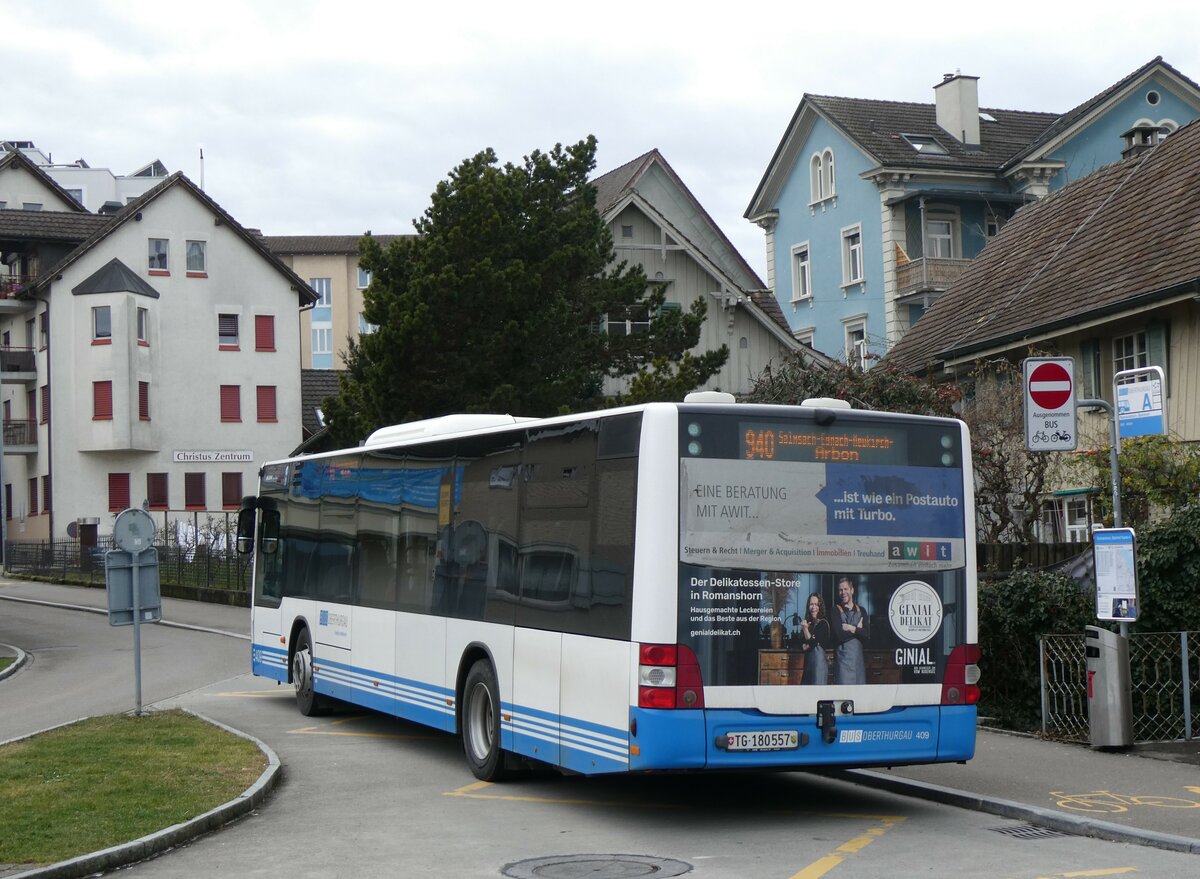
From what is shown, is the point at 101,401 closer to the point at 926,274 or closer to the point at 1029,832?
the point at 926,274

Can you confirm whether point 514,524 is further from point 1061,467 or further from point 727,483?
point 1061,467

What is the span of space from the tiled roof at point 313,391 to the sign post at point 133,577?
51070mm

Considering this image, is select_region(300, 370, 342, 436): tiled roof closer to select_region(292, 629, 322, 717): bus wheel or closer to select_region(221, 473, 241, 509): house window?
select_region(221, 473, 241, 509): house window

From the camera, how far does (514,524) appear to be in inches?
521

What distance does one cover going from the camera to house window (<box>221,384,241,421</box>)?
66750mm

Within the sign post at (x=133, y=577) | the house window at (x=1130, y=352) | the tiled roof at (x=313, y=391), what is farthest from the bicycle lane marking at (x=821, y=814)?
the tiled roof at (x=313, y=391)

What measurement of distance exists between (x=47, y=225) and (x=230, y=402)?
10141mm

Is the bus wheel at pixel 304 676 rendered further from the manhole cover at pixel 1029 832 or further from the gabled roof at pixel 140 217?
the gabled roof at pixel 140 217

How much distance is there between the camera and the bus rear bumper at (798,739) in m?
10.8

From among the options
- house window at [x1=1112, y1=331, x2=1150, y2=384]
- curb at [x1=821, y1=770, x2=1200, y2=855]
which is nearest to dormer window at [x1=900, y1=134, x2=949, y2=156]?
house window at [x1=1112, y1=331, x2=1150, y2=384]

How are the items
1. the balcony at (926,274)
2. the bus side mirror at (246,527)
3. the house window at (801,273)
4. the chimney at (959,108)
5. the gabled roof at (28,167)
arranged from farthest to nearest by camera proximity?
the gabled roof at (28,167) → the house window at (801,273) → the chimney at (959,108) → the balcony at (926,274) → the bus side mirror at (246,527)

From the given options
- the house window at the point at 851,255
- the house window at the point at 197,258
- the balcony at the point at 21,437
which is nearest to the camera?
the house window at the point at 851,255

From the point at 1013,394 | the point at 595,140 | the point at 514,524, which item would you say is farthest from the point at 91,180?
the point at 514,524

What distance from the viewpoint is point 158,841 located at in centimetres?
1048
